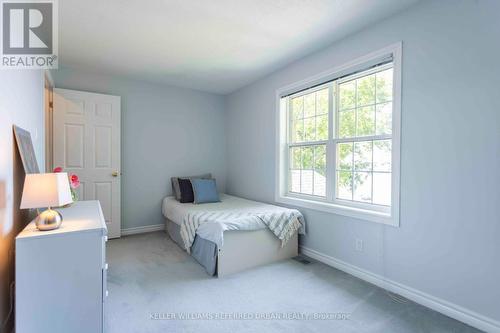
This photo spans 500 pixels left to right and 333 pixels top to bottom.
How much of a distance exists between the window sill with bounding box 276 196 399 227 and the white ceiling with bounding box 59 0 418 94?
5.79 feet

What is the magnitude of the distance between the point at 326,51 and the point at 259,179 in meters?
2.00

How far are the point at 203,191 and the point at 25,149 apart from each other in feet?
7.47

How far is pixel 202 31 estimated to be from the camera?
2.52 m

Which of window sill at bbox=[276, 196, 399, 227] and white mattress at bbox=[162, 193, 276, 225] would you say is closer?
window sill at bbox=[276, 196, 399, 227]

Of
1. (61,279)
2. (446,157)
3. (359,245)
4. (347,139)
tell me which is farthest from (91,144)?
(446,157)

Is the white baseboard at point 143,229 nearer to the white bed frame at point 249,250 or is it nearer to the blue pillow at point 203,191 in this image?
the blue pillow at point 203,191

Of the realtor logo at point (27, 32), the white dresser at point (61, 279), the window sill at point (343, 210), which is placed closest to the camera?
the white dresser at point (61, 279)

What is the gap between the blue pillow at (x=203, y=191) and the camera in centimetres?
376

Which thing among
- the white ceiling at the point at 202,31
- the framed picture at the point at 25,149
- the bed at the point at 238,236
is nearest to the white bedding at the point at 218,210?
the bed at the point at 238,236

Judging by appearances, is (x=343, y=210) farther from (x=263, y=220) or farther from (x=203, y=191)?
(x=203, y=191)

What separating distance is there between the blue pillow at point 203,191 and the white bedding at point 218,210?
119 millimetres

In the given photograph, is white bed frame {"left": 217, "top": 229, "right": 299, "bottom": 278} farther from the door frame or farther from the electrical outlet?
the door frame

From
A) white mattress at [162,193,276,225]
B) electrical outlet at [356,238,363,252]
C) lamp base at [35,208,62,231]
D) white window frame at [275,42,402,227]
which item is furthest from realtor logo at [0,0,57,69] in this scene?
electrical outlet at [356,238,363,252]

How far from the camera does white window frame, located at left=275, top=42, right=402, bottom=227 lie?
86.7 inches
